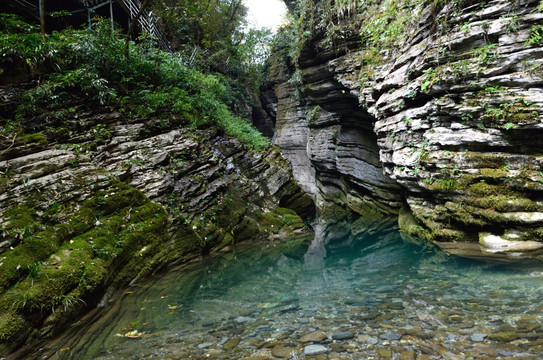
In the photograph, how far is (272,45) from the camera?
21.5 meters

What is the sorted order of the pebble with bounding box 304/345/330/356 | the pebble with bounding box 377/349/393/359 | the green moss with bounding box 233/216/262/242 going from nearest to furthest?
the pebble with bounding box 377/349/393/359 < the pebble with bounding box 304/345/330/356 < the green moss with bounding box 233/216/262/242

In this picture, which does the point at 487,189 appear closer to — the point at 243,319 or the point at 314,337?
the point at 314,337

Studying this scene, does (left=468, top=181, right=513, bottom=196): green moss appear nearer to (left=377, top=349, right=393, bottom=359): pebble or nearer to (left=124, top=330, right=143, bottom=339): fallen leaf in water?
(left=377, top=349, right=393, bottom=359): pebble

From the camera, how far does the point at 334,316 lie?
10.5 feet

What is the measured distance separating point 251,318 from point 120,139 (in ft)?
19.8

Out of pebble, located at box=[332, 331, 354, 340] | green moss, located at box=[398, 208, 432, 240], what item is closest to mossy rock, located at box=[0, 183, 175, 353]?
pebble, located at box=[332, 331, 354, 340]

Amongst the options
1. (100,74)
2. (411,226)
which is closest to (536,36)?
(411,226)

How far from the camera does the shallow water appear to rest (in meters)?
2.39

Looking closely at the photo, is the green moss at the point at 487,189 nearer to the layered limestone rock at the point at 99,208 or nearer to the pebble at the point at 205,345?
the layered limestone rock at the point at 99,208

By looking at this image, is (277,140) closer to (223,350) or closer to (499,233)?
(499,233)

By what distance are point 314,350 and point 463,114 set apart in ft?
20.0

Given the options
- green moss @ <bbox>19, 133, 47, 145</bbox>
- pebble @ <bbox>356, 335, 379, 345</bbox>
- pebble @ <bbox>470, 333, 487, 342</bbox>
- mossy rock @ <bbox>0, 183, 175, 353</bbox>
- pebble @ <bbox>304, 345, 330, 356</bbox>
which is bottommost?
pebble @ <bbox>356, 335, 379, 345</bbox>

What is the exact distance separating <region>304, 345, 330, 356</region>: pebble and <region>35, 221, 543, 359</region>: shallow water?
0.04 meters

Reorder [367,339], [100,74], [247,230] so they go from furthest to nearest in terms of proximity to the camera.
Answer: [247,230], [100,74], [367,339]
